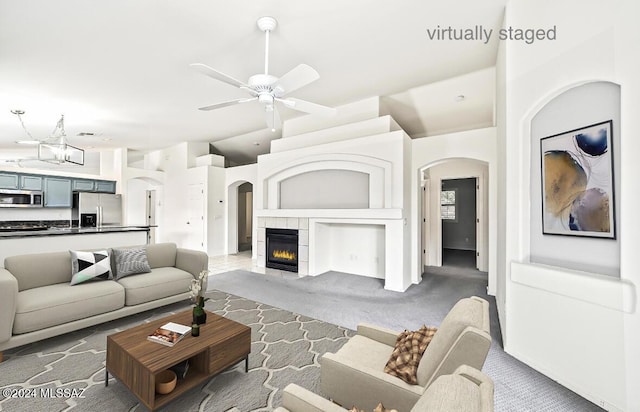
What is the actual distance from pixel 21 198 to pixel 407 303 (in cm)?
916

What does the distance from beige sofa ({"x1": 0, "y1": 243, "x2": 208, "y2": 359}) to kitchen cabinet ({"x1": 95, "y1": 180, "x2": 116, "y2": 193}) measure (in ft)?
20.2

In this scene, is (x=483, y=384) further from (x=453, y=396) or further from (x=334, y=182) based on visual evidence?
(x=334, y=182)

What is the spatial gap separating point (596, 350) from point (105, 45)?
17.3 feet

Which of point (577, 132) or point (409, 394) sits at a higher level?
point (577, 132)

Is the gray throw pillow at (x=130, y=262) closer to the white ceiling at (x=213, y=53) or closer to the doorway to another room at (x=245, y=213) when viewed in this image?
the white ceiling at (x=213, y=53)

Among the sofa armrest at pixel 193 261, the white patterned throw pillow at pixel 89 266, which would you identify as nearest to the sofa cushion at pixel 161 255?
the sofa armrest at pixel 193 261

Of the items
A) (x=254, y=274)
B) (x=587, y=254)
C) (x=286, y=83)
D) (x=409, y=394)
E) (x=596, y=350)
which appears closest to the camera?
(x=409, y=394)

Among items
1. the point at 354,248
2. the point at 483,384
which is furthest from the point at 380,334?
the point at 354,248

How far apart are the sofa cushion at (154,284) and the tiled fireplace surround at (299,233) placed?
7.14 ft

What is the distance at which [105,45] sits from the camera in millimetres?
3146

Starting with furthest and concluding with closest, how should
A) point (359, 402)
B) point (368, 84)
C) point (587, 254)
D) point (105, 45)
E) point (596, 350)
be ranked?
1. point (368, 84)
2. point (105, 45)
3. point (587, 254)
4. point (596, 350)
5. point (359, 402)

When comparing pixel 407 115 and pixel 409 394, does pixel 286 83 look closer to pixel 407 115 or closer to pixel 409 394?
pixel 409 394

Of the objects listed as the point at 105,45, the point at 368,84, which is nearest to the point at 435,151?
the point at 368,84

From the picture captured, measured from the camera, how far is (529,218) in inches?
93.4
